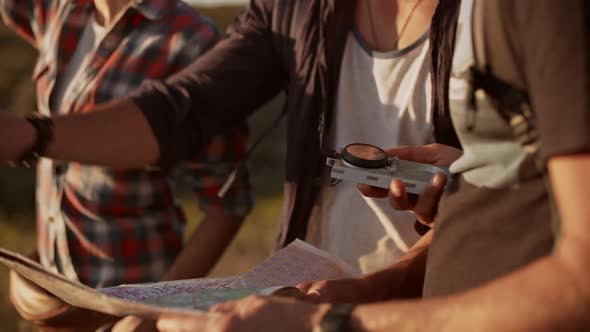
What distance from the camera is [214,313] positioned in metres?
1.47

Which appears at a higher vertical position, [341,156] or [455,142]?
[341,156]

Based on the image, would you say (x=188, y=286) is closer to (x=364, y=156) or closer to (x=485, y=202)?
(x=364, y=156)

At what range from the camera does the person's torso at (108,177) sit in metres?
3.13

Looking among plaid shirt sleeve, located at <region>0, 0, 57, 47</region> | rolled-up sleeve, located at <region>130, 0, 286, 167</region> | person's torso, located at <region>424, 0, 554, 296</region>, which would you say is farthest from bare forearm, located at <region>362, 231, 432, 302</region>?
plaid shirt sleeve, located at <region>0, 0, 57, 47</region>

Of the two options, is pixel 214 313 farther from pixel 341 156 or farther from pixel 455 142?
pixel 455 142

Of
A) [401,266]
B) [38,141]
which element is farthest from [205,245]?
[401,266]

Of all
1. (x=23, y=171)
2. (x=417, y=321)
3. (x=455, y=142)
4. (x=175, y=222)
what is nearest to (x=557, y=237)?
(x=417, y=321)

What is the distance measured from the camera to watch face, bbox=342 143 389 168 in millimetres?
1908

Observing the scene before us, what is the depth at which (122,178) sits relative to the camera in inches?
Answer: 124

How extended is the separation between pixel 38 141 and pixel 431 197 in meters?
1.23

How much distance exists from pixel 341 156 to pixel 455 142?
47cm

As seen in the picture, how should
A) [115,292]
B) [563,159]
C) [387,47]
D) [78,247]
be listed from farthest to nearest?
[78,247] < [387,47] < [115,292] < [563,159]

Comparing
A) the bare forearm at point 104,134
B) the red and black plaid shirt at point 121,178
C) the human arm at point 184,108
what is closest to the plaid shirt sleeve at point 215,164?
the red and black plaid shirt at point 121,178

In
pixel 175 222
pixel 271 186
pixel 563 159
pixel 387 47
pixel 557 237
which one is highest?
pixel 563 159
